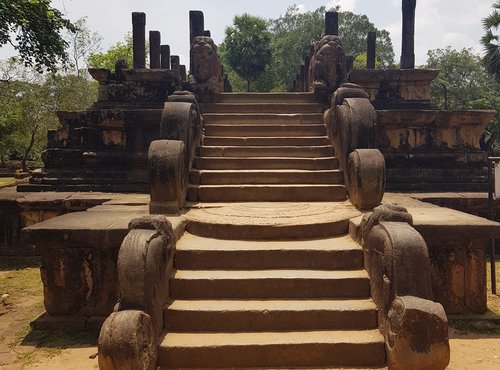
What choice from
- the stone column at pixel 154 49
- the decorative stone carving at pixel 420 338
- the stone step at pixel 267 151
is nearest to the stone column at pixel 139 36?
the stone column at pixel 154 49

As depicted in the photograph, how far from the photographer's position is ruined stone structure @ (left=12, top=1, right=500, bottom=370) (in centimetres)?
312

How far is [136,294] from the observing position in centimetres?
309

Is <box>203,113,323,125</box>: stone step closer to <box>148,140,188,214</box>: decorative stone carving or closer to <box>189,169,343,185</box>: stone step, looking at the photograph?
<box>189,169,343,185</box>: stone step

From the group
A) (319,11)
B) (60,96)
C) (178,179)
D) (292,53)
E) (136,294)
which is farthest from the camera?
(319,11)

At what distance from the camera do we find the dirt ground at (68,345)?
3365 mm

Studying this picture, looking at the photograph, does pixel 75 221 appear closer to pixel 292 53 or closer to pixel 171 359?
pixel 171 359

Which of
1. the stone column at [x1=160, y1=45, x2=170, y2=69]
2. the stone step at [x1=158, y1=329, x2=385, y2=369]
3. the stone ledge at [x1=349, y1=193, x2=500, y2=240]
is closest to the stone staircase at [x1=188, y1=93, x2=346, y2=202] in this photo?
the stone ledge at [x1=349, y1=193, x2=500, y2=240]

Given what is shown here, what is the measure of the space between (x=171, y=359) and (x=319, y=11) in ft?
134

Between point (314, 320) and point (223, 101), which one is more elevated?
point (223, 101)

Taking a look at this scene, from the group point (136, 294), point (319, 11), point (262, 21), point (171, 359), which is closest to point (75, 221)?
point (136, 294)

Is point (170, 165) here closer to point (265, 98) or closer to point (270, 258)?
point (270, 258)

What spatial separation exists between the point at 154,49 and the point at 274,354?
14.4 m

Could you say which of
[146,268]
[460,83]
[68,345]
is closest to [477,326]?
[146,268]

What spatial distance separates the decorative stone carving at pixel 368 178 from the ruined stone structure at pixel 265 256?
0.01m
